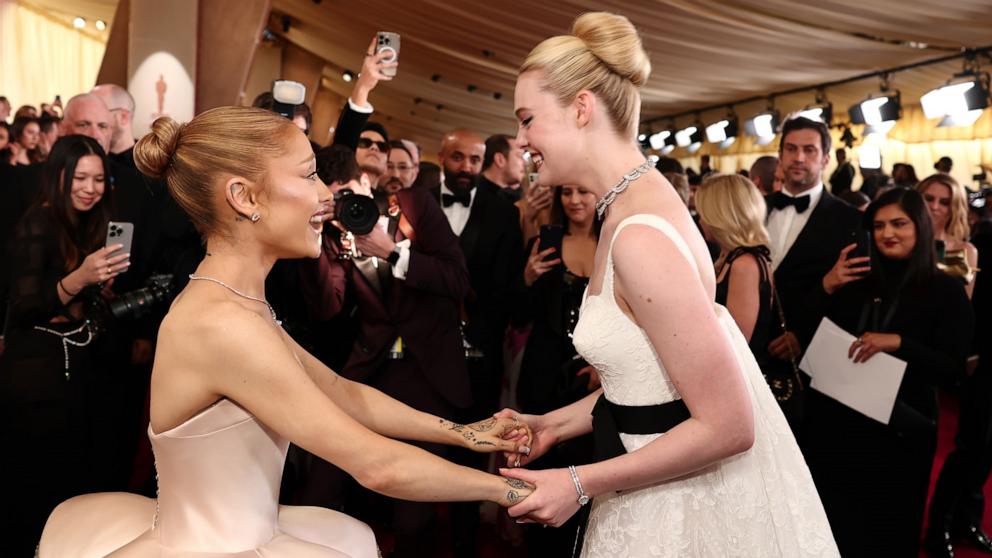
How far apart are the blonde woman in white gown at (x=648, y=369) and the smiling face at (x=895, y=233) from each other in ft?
6.34

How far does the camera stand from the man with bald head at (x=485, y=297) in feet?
12.0

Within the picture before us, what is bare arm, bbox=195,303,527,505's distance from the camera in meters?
1.55

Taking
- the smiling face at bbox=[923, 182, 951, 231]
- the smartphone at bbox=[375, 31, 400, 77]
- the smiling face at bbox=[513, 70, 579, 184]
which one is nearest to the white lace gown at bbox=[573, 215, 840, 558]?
the smiling face at bbox=[513, 70, 579, 184]

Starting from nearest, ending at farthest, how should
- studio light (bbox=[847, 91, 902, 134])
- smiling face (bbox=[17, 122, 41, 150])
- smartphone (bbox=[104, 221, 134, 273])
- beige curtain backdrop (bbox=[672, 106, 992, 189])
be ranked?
smartphone (bbox=[104, 221, 134, 273]), smiling face (bbox=[17, 122, 41, 150]), studio light (bbox=[847, 91, 902, 134]), beige curtain backdrop (bbox=[672, 106, 992, 189])

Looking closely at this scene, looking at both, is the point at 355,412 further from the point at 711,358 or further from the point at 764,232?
the point at 764,232

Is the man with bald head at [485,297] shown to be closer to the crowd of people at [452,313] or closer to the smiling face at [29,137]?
the crowd of people at [452,313]

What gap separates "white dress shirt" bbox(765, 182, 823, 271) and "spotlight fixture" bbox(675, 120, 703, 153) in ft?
36.4

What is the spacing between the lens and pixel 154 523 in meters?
1.74

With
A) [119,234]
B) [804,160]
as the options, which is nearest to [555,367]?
[804,160]

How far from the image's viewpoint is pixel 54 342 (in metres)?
3.07

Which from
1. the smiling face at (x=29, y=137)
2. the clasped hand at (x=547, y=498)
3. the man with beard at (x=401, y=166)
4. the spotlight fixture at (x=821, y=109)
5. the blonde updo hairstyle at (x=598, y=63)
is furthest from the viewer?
the spotlight fixture at (x=821, y=109)

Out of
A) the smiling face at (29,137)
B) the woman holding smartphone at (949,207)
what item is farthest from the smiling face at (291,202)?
the smiling face at (29,137)

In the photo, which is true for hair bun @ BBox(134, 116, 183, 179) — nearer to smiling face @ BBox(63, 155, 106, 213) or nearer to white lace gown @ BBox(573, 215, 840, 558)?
white lace gown @ BBox(573, 215, 840, 558)

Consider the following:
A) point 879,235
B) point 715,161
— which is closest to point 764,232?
point 879,235
